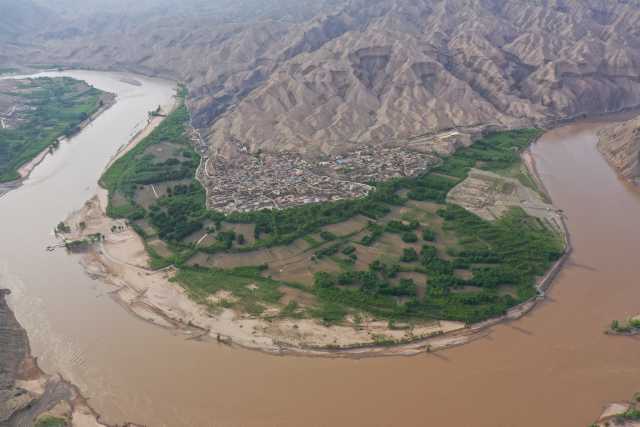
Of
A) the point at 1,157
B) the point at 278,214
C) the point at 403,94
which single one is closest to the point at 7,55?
the point at 1,157

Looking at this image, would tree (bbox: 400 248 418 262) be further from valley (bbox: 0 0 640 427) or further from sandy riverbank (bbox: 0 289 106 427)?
sandy riverbank (bbox: 0 289 106 427)

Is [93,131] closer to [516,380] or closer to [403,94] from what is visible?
[403,94]

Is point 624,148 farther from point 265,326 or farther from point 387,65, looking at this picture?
point 265,326

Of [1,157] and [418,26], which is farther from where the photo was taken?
[418,26]

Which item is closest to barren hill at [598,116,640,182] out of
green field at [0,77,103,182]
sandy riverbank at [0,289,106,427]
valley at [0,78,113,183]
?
sandy riverbank at [0,289,106,427]

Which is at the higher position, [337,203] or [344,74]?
[344,74]

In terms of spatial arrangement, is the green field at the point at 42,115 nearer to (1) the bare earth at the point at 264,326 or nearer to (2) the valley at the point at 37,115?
(2) the valley at the point at 37,115

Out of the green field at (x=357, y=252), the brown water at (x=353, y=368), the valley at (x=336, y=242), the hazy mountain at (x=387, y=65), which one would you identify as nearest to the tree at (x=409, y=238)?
the green field at (x=357, y=252)
